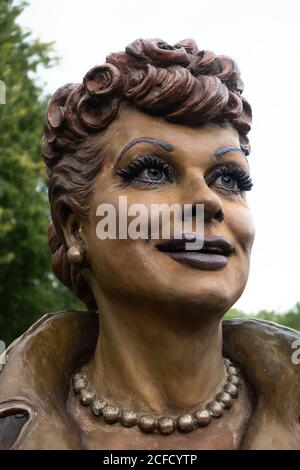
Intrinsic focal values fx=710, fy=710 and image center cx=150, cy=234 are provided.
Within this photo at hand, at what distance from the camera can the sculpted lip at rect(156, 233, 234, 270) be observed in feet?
8.34

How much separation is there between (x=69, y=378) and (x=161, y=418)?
46 centimetres

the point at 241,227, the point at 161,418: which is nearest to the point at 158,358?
the point at 161,418

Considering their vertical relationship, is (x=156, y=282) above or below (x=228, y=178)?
below

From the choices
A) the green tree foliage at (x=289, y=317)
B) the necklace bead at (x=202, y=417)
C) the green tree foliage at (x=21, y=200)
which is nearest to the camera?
the necklace bead at (x=202, y=417)

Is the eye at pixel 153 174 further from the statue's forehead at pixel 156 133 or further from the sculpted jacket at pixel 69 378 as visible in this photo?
the sculpted jacket at pixel 69 378

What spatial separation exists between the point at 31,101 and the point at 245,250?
31.5ft

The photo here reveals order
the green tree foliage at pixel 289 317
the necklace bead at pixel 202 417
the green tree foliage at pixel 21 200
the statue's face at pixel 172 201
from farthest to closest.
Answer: the green tree foliage at pixel 21 200 < the green tree foliage at pixel 289 317 < the necklace bead at pixel 202 417 < the statue's face at pixel 172 201

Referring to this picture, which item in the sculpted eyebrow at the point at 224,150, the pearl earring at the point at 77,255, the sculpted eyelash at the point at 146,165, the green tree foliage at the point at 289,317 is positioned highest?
the sculpted eyebrow at the point at 224,150

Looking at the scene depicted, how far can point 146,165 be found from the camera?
2.65 meters

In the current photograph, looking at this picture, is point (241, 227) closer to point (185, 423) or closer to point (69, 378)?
point (185, 423)

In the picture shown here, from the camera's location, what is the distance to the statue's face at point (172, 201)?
2537 mm

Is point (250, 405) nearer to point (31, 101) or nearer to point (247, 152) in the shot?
point (247, 152)

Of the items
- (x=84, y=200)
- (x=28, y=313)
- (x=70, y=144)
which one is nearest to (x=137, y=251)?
(x=84, y=200)

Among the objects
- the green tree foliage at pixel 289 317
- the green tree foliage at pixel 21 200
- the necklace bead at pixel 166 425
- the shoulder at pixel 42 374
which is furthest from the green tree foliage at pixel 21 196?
the necklace bead at pixel 166 425
